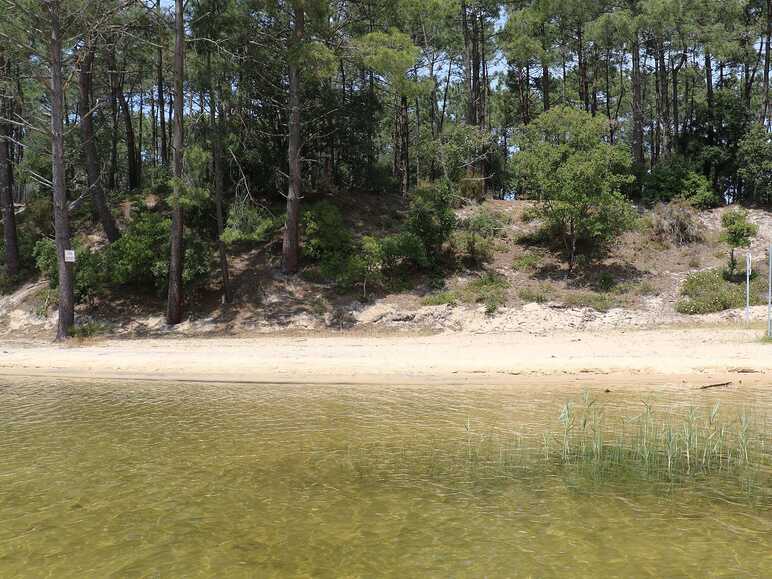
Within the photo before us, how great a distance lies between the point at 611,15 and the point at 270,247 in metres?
19.7

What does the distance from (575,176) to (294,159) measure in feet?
37.7

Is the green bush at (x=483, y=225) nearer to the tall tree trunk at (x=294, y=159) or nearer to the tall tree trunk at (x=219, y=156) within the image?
the tall tree trunk at (x=294, y=159)

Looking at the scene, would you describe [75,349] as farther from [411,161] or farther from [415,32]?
[411,161]

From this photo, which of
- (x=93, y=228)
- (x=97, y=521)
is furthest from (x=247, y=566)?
(x=93, y=228)

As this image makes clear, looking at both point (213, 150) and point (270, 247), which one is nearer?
point (213, 150)

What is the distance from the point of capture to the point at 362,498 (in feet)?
20.1

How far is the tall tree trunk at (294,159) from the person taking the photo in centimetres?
2309

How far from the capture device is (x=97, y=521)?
5602 millimetres

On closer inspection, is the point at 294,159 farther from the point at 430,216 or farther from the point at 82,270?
the point at 82,270

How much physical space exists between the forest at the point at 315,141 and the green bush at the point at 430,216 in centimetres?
6

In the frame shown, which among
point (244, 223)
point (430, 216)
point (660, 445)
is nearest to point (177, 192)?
point (244, 223)

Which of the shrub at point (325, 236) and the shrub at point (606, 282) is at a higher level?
the shrub at point (325, 236)

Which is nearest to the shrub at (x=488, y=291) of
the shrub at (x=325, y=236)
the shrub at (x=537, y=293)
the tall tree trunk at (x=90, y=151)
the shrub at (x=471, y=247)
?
the shrub at (x=537, y=293)

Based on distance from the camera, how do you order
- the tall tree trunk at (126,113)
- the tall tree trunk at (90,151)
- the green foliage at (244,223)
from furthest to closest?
the tall tree trunk at (126,113)
the tall tree trunk at (90,151)
the green foliage at (244,223)
